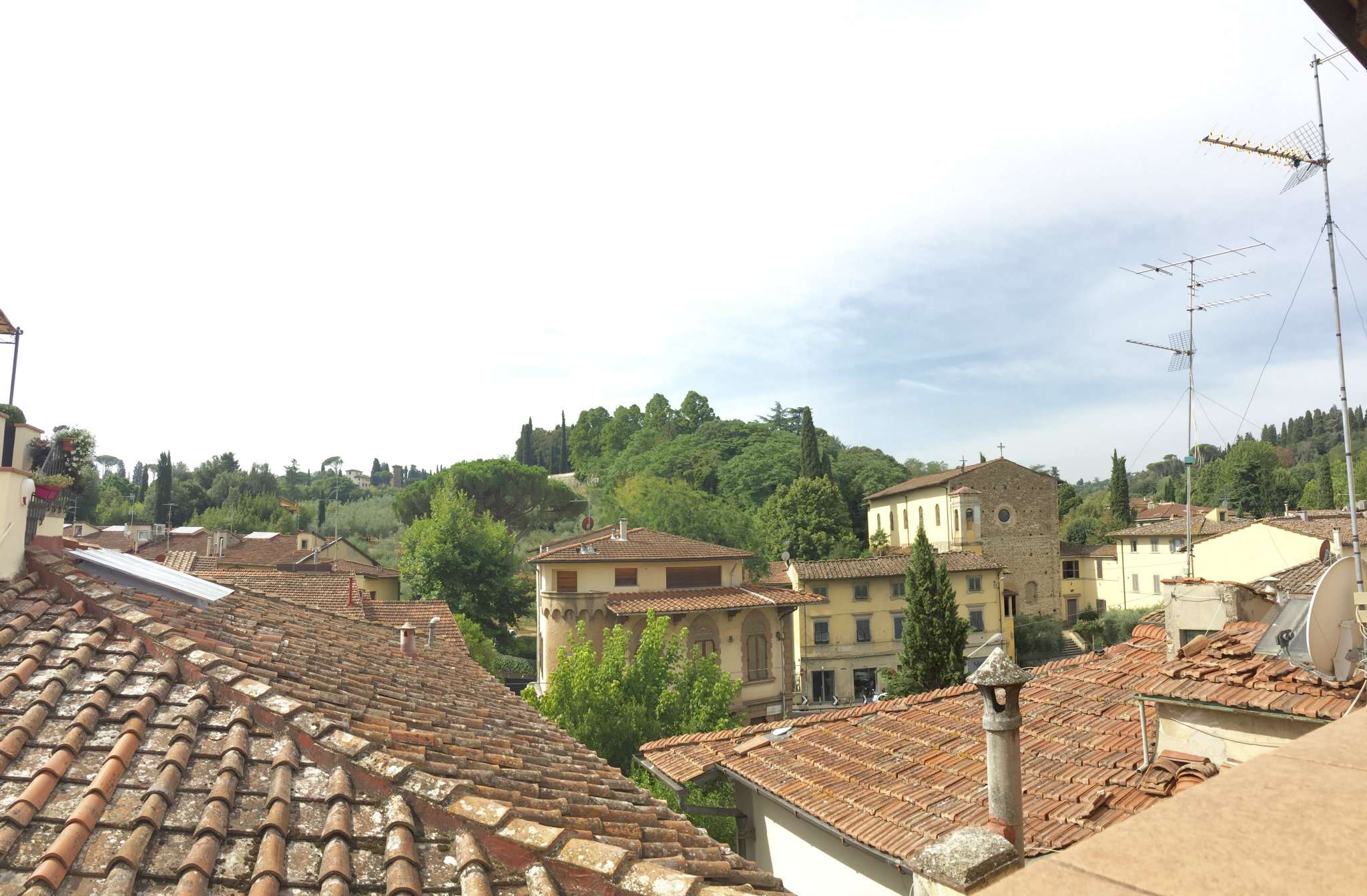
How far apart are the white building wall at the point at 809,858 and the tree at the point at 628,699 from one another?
6.88m

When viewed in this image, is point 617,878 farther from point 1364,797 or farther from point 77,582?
point 77,582

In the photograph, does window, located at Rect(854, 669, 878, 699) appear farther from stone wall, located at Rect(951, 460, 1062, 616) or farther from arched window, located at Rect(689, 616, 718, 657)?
stone wall, located at Rect(951, 460, 1062, 616)

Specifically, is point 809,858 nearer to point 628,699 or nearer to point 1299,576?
point 628,699

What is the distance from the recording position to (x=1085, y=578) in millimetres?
54281

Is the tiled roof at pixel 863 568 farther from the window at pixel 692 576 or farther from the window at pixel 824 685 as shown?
the window at pixel 692 576

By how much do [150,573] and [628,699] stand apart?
12623 mm

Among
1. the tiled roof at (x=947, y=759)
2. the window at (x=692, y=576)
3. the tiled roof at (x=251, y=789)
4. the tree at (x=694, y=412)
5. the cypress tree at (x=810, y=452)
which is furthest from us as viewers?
the tree at (x=694, y=412)

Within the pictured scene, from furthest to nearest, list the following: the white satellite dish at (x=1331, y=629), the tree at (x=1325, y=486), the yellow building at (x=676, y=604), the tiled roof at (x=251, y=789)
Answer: the tree at (x=1325, y=486) < the yellow building at (x=676, y=604) < the white satellite dish at (x=1331, y=629) < the tiled roof at (x=251, y=789)

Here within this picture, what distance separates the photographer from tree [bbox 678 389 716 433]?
83.7m

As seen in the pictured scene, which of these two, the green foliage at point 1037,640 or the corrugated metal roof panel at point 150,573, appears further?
the green foliage at point 1037,640

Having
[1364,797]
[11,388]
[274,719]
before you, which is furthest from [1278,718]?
[11,388]

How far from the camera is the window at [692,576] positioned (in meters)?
31.2

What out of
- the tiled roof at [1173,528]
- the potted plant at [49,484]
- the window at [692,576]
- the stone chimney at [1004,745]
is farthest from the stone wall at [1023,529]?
the potted plant at [49,484]

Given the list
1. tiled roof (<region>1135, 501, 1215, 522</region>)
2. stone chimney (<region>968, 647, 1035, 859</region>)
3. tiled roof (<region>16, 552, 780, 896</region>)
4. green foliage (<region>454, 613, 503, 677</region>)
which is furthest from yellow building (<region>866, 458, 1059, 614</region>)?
tiled roof (<region>16, 552, 780, 896</region>)
